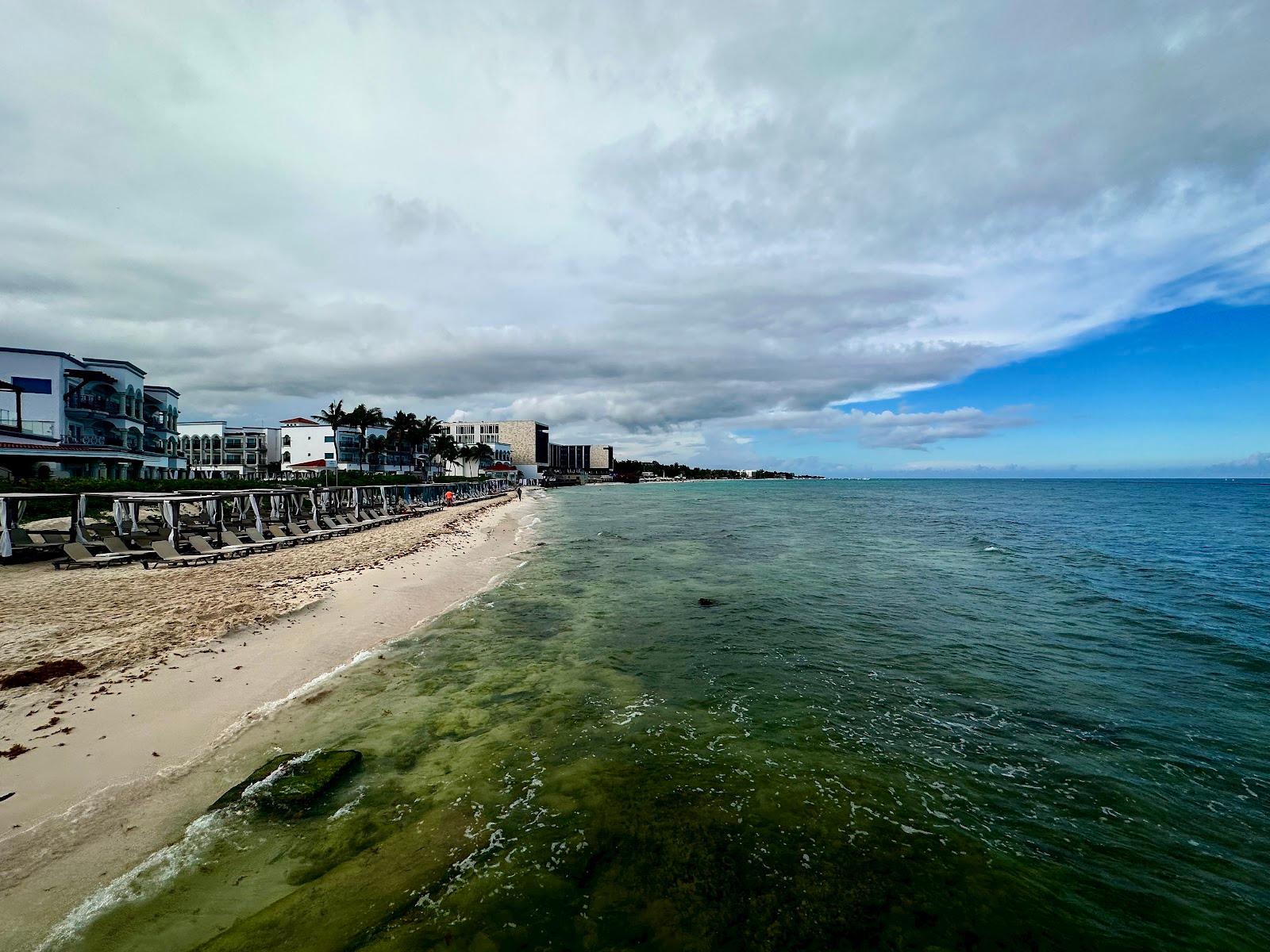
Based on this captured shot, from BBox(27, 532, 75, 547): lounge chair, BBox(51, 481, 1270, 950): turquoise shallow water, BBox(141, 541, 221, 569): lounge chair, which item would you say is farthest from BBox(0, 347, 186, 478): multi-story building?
BBox(51, 481, 1270, 950): turquoise shallow water

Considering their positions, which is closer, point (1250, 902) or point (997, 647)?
point (1250, 902)

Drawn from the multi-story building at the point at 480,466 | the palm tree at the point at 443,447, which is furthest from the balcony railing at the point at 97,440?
the multi-story building at the point at 480,466

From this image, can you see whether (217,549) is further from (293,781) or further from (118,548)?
(293,781)

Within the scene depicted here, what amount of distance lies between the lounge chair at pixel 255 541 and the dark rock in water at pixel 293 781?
21.5 meters

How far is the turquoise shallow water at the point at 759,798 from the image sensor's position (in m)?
5.09

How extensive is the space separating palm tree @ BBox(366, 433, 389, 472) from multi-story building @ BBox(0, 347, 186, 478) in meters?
38.6

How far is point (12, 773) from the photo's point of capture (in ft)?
21.8

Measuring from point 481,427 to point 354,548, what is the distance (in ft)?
558

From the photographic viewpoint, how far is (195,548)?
22.5 m

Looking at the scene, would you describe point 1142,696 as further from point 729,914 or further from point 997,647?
point 729,914

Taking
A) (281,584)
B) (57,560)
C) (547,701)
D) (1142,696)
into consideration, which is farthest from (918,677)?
(57,560)

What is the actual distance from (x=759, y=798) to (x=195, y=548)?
85.0ft

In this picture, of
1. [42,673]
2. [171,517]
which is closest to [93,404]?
[171,517]

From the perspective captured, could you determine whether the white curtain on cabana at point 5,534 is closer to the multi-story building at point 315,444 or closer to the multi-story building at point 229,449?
the multi-story building at point 315,444
